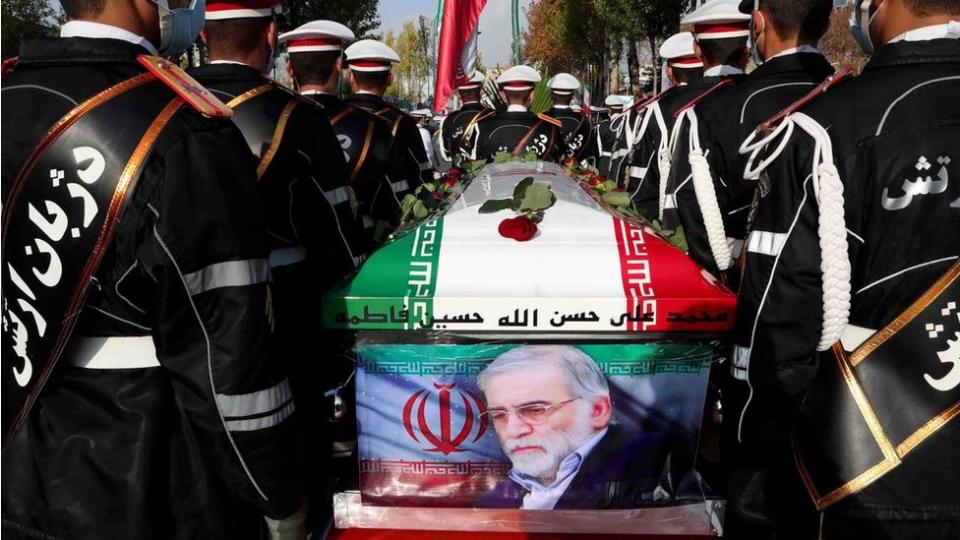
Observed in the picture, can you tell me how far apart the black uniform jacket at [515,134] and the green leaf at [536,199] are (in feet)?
13.0

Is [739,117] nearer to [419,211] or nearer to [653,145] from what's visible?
[653,145]

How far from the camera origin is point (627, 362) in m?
1.80

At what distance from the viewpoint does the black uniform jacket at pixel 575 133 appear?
7.59 m

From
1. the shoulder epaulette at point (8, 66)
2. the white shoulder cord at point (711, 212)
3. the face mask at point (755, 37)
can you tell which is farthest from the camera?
the face mask at point (755, 37)

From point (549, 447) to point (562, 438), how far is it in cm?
4

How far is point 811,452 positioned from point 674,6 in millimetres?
16847

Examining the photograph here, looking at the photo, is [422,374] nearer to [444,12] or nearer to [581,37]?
[444,12]

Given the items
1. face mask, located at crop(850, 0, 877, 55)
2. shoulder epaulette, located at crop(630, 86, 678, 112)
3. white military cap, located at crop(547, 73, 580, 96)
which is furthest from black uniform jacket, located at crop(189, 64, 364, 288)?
white military cap, located at crop(547, 73, 580, 96)

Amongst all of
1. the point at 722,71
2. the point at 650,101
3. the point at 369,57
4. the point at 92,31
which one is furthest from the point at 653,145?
the point at 92,31

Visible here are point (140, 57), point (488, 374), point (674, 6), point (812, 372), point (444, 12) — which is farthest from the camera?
point (674, 6)

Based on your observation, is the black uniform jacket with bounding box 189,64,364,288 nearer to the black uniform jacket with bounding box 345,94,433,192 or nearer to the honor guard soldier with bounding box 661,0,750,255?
the honor guard soldier with bounding box 661,0,750,255

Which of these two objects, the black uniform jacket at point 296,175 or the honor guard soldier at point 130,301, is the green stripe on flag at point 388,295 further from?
the black uniform jacket at point 296,175

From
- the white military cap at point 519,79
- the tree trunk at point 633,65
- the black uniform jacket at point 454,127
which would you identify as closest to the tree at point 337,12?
the tree trunk at point 633,65

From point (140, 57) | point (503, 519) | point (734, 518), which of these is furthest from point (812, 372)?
point (140, 57)
